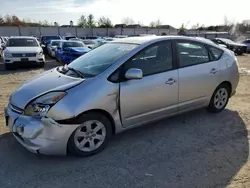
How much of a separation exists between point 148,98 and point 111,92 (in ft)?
2.20

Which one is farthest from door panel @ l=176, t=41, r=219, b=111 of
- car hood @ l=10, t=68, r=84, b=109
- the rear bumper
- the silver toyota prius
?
the rear bumper

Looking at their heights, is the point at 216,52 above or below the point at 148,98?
above

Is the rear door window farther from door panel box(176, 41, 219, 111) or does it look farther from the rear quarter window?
the rear quarter window

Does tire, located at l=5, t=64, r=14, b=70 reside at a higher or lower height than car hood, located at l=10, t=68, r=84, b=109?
lower

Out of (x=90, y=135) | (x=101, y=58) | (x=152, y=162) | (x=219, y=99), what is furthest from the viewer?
(x=219, y=99)

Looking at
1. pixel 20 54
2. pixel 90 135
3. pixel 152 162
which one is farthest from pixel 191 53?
pixel 20 54

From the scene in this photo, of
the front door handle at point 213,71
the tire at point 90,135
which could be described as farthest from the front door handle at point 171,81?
the tire at point 90,135

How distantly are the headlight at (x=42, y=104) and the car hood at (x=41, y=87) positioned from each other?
83 millimetres

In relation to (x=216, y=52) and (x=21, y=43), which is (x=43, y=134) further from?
(x=21, y=43)

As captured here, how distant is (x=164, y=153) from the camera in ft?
11.8

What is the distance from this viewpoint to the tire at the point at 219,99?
4.99 meters

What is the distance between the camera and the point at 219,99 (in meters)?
5.12

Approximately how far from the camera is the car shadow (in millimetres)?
2938

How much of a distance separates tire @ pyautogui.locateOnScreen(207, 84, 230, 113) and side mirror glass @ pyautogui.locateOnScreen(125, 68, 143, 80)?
2.08 metres
